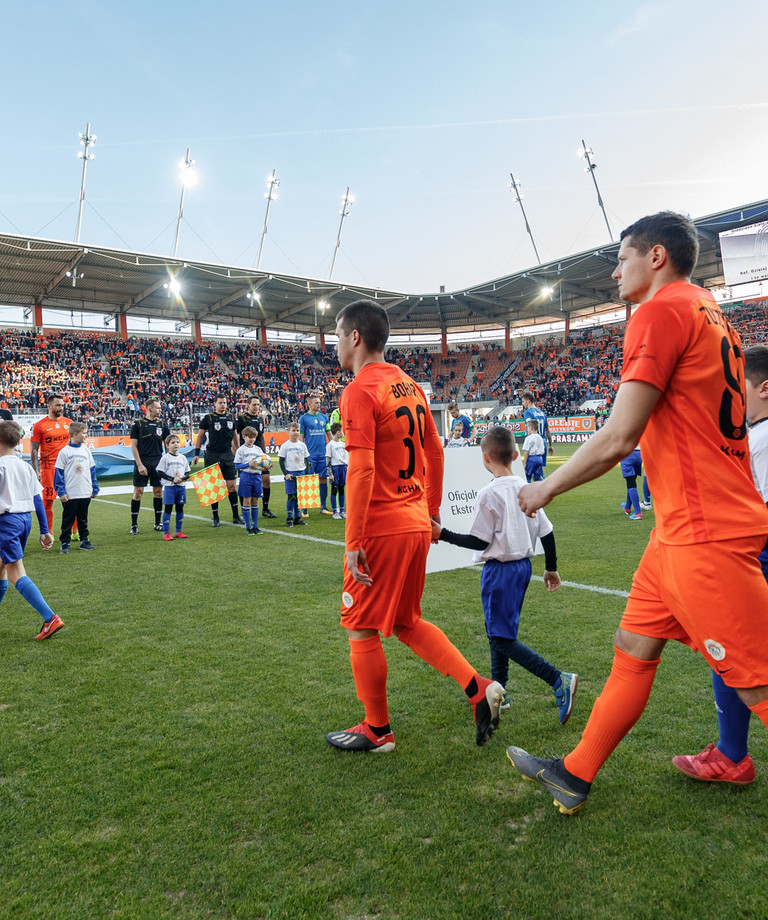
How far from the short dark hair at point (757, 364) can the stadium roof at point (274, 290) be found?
31317mm

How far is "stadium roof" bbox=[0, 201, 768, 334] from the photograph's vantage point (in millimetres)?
29844

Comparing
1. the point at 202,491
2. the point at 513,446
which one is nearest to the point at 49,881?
the point at 513,446

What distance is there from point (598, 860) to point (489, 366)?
159 ft

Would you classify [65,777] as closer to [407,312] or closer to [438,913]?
[438,913]

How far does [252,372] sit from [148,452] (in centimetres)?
3290

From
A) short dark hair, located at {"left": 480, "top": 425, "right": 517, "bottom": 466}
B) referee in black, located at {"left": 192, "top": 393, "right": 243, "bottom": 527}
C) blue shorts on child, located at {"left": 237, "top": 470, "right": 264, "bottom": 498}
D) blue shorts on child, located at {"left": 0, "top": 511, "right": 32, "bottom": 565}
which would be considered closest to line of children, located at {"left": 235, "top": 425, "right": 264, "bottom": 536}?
blue shorts on child, located at {"left": 237, "top": 470, "right": 264, "bottom": 498}

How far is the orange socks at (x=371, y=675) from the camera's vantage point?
259 cm

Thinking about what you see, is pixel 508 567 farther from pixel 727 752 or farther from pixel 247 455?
pixel 247 455

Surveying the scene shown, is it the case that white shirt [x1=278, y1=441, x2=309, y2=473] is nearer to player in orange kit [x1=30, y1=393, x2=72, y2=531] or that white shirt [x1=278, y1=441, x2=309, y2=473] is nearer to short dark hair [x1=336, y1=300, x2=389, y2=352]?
player in orange kit [x1=30, y1=393, x2=72, y2=531]

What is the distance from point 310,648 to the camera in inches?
160

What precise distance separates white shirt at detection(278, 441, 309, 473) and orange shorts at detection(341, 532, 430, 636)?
7.59m

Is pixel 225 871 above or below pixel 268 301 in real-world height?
below

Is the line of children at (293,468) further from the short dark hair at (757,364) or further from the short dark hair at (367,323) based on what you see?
the short dark hair at (757,364)

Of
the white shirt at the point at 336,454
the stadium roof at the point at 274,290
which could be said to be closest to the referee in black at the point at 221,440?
the white shirt at the point at 336,454
